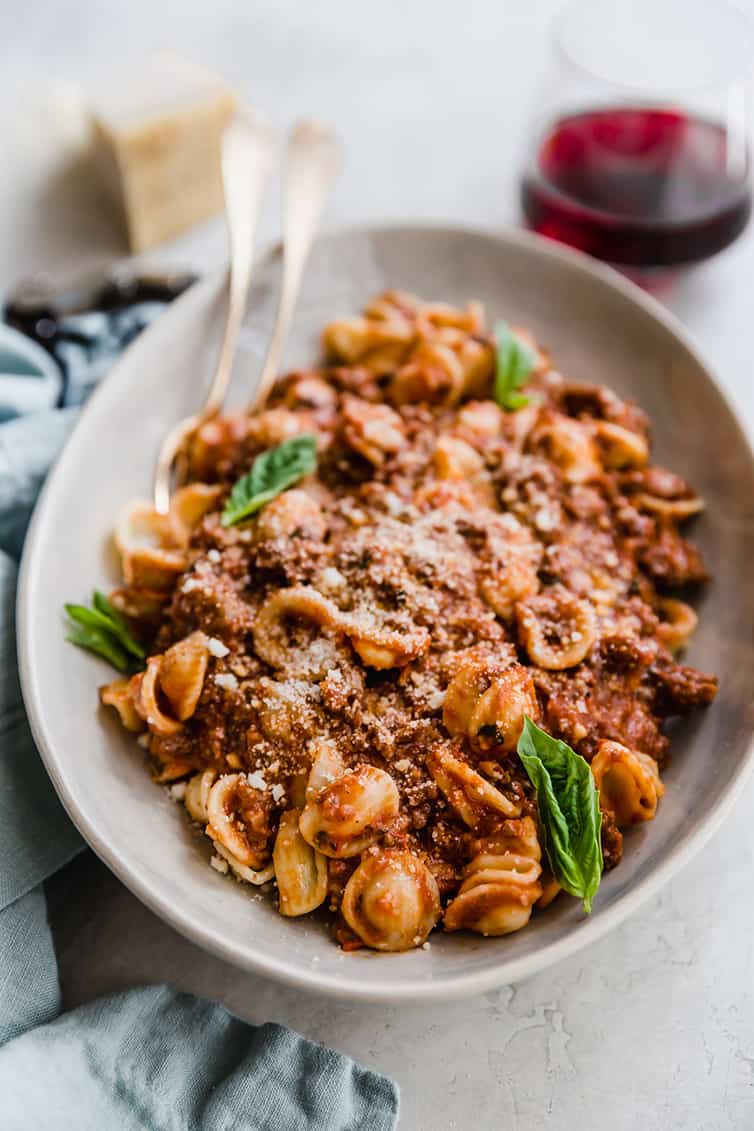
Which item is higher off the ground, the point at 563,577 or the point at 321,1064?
the point at 563,577

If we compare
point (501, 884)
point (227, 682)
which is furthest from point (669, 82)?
point (501, 884)

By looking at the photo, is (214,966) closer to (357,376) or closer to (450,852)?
(450,852)

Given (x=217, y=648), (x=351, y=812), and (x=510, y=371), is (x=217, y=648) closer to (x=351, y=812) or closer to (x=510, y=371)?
(x=351, y=812)

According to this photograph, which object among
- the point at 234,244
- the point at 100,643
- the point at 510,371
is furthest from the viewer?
the point at 234,244

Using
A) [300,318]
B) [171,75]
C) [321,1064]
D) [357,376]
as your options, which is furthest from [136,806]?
[171,75]

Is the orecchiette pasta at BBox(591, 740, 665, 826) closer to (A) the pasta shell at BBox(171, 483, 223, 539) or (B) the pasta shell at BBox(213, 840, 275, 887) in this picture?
(B) the pasta shell at BBox(213, 840, 275, 887)
